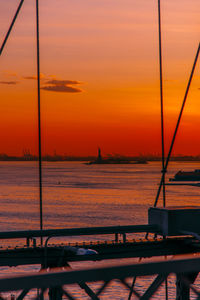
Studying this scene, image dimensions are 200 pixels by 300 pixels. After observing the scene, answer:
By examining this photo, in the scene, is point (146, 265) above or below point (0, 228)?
above

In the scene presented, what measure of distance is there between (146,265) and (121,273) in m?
0.17

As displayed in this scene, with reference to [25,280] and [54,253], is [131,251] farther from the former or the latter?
[25,280]

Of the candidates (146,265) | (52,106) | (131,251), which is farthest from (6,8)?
(52,106)

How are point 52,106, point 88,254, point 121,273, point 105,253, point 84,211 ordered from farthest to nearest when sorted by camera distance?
point 52,106
point 84,211
point 105,253
point 88,254
point 121,273

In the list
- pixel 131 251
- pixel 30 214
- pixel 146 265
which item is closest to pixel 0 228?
pixel 30 214

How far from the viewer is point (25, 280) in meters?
2.65

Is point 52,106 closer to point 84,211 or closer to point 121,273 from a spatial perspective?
point 84,211

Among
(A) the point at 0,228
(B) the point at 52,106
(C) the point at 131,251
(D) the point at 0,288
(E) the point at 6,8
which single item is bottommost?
(A) the point at 0,228

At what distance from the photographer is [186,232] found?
308 inches

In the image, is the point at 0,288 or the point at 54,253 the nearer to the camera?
the point at 0,288

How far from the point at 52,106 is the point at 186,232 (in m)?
110

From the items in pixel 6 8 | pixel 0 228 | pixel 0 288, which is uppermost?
pixel 6 8

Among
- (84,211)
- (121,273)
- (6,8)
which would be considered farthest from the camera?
(84,211)

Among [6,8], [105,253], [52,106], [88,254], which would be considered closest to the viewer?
[88,254]
